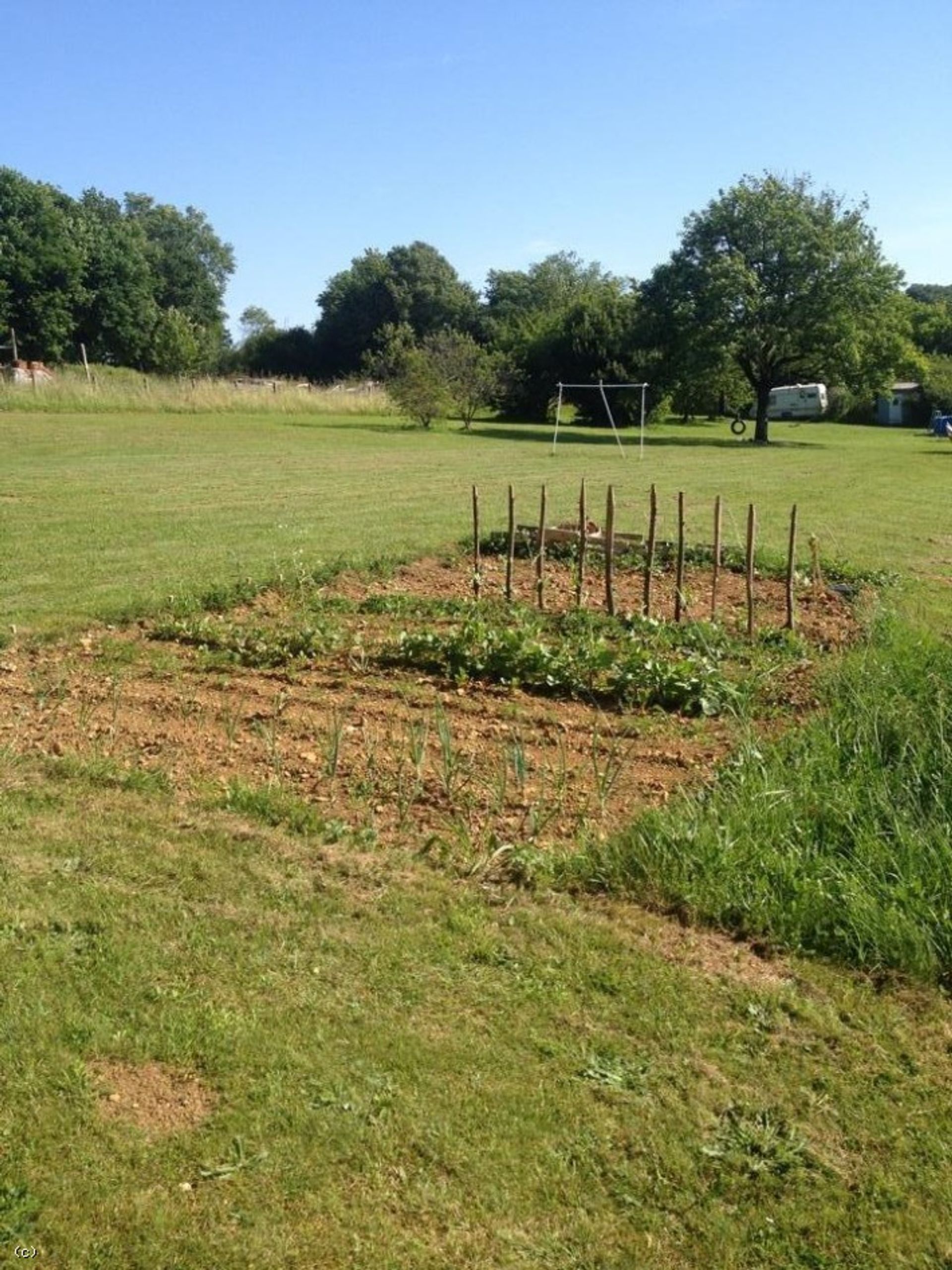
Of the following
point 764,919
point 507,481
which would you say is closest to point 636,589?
point 764,919

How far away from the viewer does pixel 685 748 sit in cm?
549

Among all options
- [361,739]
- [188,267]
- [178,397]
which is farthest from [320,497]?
[188,267]

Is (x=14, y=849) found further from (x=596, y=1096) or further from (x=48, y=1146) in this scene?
(x=596, y=1096)

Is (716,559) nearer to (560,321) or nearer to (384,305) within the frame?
(560,321)

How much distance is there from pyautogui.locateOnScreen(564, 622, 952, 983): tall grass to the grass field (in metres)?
0.02

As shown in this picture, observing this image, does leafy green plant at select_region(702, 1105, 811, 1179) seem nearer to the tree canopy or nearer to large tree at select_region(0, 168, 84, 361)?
large tree at select_region(0, 168, 84, 361)

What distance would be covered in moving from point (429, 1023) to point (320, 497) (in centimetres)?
1360

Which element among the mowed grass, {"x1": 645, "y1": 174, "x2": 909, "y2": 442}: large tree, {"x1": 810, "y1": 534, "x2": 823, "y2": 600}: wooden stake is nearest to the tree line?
{"x1": 645, "y1": 174, "x2": 909, "y2": 442}: large tree

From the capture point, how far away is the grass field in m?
2.44

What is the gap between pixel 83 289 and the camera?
6462 centimetres

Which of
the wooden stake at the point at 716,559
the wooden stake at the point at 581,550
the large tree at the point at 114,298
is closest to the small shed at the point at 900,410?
the large tree at the point at 114,298

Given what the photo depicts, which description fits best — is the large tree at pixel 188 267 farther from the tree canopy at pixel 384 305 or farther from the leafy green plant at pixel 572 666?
the leafy green plant at pixel 572 666

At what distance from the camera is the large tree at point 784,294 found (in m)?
36.9

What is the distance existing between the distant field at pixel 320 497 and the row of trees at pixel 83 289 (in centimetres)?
2989
